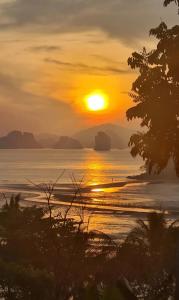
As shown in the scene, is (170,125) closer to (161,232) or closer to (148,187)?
(161,232)

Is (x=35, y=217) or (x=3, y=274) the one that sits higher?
(x=35, y=217)

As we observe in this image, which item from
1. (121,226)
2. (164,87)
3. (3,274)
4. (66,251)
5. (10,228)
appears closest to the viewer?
(164,87)

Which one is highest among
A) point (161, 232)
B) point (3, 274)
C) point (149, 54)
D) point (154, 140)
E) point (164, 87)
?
point (149, 54)

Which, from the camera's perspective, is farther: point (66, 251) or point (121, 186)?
point (121, 186)

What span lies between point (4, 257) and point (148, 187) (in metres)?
111

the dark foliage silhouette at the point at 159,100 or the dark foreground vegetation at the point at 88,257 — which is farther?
the dark foreground vegetation at the point at 88,257

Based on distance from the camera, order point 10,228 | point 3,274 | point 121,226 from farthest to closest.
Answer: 1. point 121,226
2. point 10,228
3. point 3,274

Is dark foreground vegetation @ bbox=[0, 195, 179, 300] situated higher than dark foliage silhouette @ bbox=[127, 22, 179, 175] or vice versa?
dark foliage silhouette @ bbox=[127, 22, 179, 175]

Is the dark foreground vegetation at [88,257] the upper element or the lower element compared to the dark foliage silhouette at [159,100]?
lower

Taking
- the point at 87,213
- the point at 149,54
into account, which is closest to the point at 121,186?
the point at 87,213

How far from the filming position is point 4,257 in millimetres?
35719

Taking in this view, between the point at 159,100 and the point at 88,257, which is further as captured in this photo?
the point at 88,257

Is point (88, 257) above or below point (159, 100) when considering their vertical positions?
below

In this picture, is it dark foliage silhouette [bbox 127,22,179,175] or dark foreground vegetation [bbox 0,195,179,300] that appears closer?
dark foliage silhouette [bbox 127,22,179,175]
